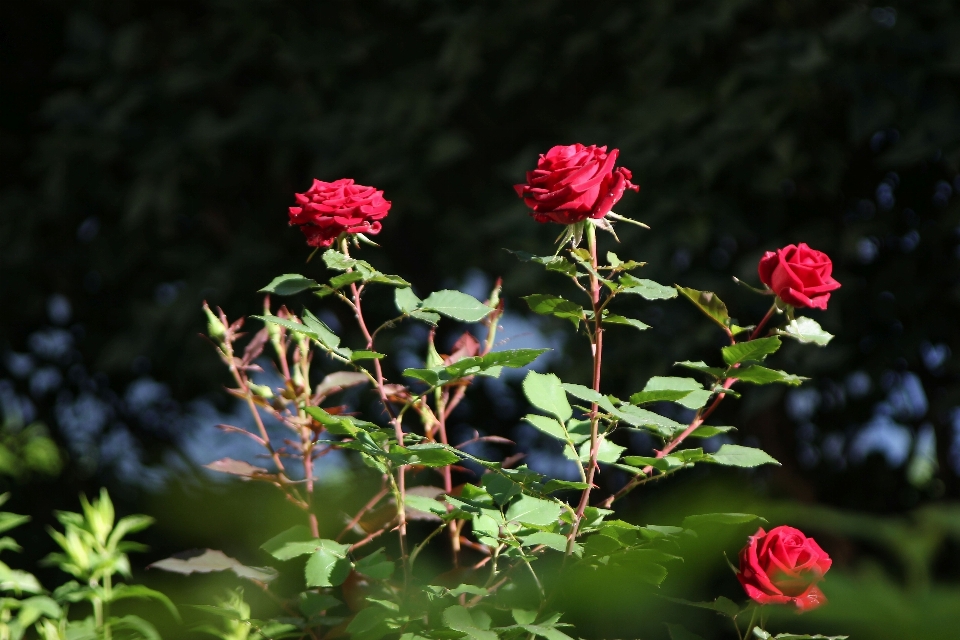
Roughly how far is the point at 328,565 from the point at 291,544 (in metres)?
0.05

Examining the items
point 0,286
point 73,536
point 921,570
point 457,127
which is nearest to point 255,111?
point 457,127

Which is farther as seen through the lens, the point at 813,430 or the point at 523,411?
the point at 523,411

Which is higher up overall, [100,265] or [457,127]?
[457,127]

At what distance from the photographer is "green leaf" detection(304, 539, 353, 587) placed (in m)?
1.09

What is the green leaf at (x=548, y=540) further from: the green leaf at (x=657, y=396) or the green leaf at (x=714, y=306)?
the green leaf at (x=714, y=306)

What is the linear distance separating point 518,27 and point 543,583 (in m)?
2.22

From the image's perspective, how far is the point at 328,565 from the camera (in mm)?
1122

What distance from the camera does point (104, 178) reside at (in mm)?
3723

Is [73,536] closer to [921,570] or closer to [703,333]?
[921,570]

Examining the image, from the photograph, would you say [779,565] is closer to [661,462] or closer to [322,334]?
[661,462]

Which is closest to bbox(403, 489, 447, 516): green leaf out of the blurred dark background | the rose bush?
the rose bush

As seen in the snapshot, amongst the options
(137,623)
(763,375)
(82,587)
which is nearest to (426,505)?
(763,375)

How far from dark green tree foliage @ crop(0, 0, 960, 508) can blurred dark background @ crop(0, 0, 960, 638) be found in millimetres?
11

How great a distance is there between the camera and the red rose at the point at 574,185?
105 centimetres
